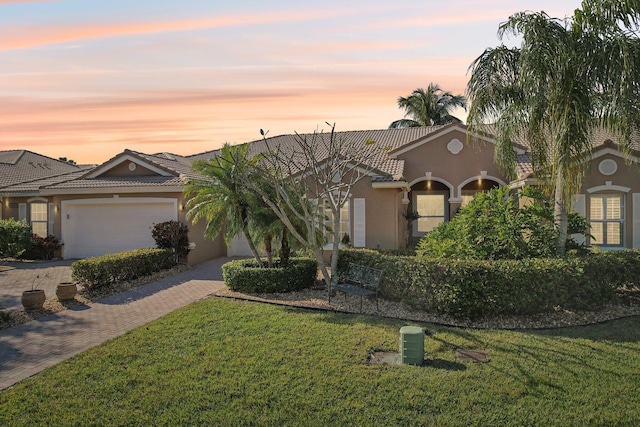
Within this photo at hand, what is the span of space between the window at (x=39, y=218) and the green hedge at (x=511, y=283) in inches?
720

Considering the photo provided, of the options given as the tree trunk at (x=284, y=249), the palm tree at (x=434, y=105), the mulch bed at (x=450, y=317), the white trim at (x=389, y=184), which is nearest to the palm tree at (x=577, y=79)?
the mulch bed at (x=450, y=317)

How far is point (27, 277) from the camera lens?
16.5 metres

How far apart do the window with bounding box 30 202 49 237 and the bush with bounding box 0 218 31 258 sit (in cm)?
245

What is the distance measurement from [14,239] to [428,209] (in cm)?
1750

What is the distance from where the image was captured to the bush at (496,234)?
11.9 metres

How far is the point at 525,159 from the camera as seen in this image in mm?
19516

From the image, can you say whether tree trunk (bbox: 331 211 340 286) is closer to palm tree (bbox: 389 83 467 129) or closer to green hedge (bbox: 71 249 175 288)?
green hedge (bbox: 71 249 175 288)

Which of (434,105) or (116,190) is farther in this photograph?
(434,105)

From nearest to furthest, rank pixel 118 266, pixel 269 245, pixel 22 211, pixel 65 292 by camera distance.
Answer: pixel 65 292 → pixel 269 245 → pixel 118 266 → pixel 22 211

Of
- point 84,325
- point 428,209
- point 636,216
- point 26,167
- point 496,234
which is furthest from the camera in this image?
point 26,167

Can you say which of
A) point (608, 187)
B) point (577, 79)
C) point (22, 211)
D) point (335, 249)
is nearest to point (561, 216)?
point (577, 79)

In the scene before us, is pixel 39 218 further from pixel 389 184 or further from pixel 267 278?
pixel 389 184

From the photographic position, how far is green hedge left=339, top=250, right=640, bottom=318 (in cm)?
1026

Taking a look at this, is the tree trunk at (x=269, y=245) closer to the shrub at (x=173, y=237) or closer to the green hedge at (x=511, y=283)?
the green hedge at (x=511, y=283)
